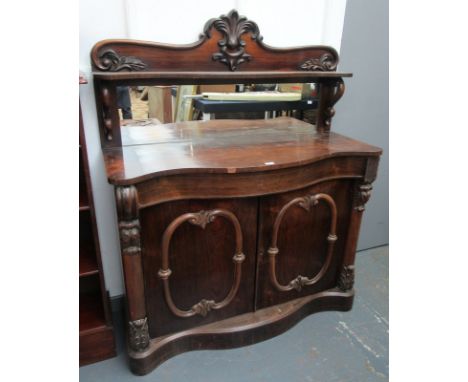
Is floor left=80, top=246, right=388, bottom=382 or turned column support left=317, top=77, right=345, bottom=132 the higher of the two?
turned column support left=317, top=77, right=345, bottom=132

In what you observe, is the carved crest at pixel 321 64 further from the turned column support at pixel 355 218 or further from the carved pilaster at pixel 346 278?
the carved pilaster at pixel 346 278

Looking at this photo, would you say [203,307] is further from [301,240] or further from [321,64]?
[321,64]

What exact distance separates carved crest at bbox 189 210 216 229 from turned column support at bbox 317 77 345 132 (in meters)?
0.83

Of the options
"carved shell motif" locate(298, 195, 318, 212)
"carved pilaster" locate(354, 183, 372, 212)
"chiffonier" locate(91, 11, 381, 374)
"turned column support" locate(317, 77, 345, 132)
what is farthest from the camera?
"turned column support" locate(317, 77, 345, 132)

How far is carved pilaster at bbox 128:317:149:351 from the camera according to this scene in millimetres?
1357

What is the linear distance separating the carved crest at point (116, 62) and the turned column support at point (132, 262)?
508 mm

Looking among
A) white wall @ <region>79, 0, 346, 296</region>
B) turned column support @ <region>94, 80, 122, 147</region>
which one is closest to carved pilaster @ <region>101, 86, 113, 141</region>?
turned column support @ <region>94, 80, 122, 147</region>

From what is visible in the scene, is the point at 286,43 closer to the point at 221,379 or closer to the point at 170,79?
the point at 170,79

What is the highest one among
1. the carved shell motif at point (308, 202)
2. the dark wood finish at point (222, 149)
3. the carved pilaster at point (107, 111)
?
the carved pilaster at point (107, 111)

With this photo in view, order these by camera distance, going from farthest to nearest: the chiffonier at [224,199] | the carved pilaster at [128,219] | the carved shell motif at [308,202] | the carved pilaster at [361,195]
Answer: the carved pilaster at [361,195] < the carved shell motif at [308,202] < the chiffonier at [224,199] < the carved pilaster at [128,219]

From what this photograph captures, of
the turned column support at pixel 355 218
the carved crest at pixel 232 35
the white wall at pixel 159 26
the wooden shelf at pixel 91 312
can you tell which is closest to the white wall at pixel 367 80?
the white wall at pixel 159 26

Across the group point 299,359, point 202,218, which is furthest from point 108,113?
point 299,359

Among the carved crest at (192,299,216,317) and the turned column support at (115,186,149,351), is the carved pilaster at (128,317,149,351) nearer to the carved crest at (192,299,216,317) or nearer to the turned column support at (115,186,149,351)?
the turned column support at (115,186,149,351)

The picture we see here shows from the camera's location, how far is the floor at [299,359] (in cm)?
145
